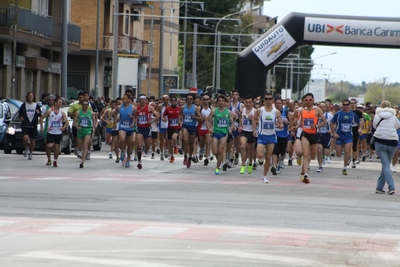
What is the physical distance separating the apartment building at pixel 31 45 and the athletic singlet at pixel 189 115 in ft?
49.6

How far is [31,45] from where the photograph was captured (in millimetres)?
47656

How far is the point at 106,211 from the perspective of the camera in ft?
44.7

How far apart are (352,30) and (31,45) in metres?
19.5

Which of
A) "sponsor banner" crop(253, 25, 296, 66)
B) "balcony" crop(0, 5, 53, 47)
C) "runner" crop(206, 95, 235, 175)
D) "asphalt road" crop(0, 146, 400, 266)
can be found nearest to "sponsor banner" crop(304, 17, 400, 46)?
"sponsor banner" crop(253, 25, 296, 66)

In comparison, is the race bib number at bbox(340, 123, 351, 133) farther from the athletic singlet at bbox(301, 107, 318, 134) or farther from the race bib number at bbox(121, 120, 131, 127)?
the race bib number at bbox(121, 120, 131, 127)

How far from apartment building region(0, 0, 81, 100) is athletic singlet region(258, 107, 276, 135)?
1973cm

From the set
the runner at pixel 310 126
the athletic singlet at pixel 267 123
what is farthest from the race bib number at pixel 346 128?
the athletic singlet at pixel 267 123

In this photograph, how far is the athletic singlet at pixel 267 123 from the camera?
21109 millimetres

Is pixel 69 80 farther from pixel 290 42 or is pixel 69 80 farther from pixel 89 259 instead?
pixel 89 259

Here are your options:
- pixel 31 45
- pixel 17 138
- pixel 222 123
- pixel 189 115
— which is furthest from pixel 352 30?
pixel 31 45

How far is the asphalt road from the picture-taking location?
9523mm

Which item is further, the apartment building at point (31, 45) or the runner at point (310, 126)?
the apartment building at point (31, 45)

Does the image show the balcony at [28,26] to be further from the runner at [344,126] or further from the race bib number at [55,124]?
the runner at [344,126]

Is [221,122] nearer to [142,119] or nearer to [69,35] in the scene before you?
[142,119]
